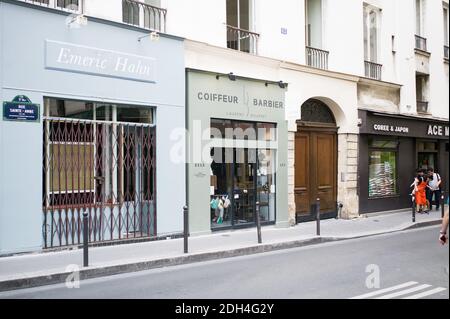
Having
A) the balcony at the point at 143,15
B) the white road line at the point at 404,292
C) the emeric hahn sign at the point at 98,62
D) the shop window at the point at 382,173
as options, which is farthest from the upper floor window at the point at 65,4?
the shop window at the point at 382,173

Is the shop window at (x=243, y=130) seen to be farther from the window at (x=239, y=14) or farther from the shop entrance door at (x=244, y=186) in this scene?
the window at (x=239, y=14)

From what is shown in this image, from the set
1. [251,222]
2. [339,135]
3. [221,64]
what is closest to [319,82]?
[339,135]

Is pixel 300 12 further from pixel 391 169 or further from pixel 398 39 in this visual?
pixel 391 169

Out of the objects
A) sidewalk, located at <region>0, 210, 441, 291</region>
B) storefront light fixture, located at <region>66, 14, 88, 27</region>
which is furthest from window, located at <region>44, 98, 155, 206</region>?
storefront light fixture, located at <region>66, 14, 88, 27</region>

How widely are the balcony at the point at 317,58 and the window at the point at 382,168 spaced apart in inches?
138

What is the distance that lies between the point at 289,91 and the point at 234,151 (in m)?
2.70

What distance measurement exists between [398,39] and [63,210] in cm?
1413

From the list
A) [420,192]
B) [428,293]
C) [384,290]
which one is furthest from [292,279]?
[420,192]

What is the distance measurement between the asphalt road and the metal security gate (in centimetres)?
235

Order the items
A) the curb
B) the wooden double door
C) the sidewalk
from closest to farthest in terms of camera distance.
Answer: the curb → the sidewalk → the wooden double door

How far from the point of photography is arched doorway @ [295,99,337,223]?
46.9 feet

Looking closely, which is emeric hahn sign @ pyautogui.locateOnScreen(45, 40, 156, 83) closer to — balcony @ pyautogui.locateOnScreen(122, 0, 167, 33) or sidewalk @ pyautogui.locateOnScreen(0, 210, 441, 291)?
balcony @ pyautogui.locateOnScreen(122, 0, 167, 33)

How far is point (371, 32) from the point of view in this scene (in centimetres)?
1730

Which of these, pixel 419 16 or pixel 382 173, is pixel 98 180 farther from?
pixel 419 16
